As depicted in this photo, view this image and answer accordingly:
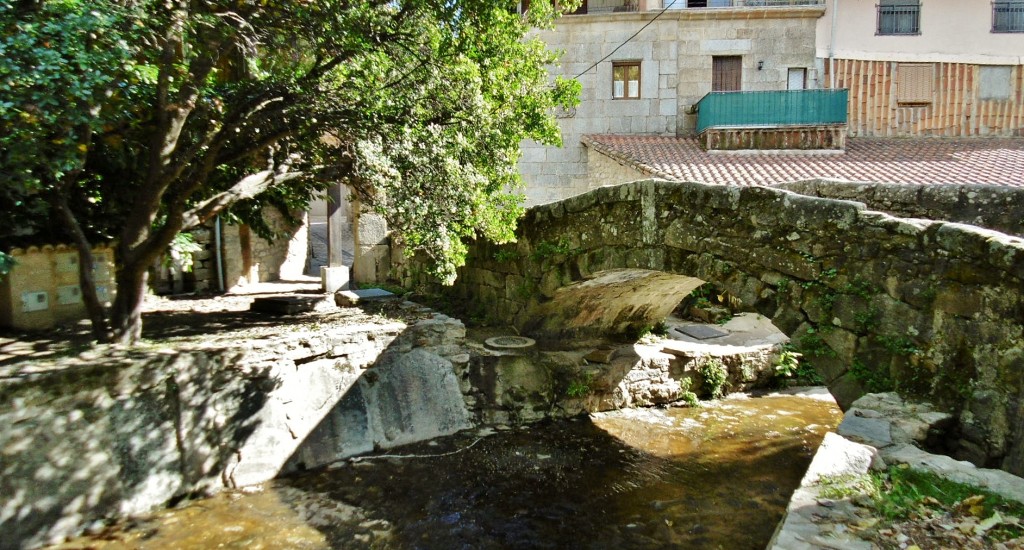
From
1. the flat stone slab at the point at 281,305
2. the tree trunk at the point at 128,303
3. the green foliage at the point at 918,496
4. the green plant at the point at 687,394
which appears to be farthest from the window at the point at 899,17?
the tree trunk at the point at 128,303

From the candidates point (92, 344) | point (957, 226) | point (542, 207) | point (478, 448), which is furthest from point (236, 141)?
point (957, 226)

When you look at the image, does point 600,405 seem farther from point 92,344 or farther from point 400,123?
point 92,344

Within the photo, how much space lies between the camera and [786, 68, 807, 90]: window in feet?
49.7

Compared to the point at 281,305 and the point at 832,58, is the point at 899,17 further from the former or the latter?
the point at 281,305

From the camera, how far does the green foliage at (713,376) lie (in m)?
9.73

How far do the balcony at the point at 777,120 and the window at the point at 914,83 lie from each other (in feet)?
6.22

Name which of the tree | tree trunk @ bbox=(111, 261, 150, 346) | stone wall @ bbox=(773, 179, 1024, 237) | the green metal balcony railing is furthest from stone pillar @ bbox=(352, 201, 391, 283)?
stone wall @ bbox=(773, 179, 1024, 237)

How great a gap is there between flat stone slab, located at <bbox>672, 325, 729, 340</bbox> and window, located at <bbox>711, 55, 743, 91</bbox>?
709 centimetres

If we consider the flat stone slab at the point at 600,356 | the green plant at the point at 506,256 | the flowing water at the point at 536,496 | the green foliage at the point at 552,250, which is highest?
the green foliage at the point at 552,250

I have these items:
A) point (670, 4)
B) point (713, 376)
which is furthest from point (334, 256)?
point (670, 4)

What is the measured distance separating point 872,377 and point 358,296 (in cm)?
816

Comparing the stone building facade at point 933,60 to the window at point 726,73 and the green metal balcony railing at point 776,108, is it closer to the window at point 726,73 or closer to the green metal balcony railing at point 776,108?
the green metal balcony railing at point 776,108

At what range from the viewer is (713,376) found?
31.9 ft

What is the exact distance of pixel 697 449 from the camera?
7.95 metres
